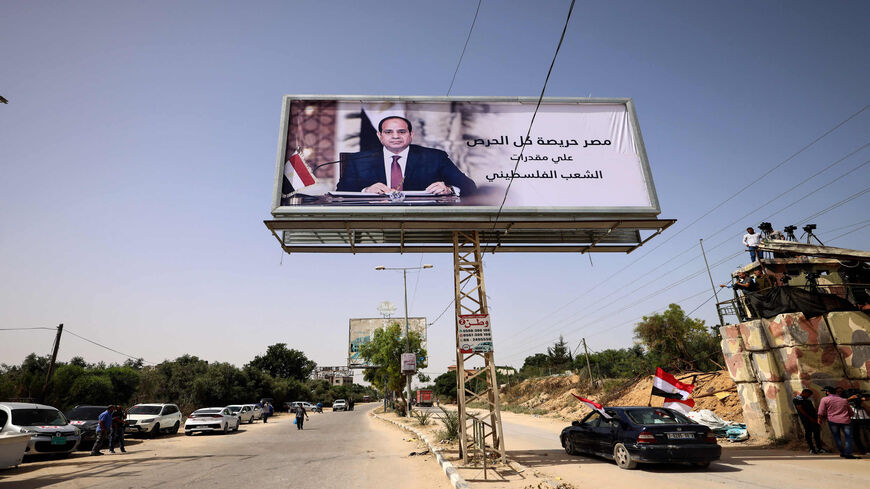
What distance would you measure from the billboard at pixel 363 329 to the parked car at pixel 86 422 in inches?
1324

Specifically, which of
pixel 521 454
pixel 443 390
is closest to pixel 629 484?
pixel 521 454

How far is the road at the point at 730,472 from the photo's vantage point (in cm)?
Result: 753

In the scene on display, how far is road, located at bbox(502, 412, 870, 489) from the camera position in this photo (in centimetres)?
753

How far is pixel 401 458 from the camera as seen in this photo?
11.5 meters

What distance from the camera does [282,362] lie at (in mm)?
82750

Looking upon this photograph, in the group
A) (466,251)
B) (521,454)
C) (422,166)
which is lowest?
(521,454)

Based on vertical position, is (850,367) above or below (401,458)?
above

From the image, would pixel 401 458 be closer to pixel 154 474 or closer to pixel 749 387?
pixel 154 474

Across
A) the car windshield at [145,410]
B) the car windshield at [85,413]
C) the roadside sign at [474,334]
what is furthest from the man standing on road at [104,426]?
the roadside sign at [474,334]

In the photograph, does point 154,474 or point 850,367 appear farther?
point 850,367

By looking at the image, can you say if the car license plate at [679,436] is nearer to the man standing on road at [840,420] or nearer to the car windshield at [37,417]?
the man standing on road at [840,420]

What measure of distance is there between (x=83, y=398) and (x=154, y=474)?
26350 millimetres

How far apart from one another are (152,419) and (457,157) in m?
19.3

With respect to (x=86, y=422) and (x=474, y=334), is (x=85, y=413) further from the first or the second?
(x=474, y=334)
